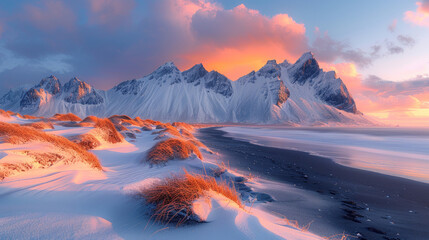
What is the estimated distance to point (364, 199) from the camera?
6391 mm

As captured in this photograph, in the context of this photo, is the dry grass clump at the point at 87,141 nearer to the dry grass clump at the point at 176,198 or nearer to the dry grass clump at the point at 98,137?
the dry grass clump at the point at 98,137

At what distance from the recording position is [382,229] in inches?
180

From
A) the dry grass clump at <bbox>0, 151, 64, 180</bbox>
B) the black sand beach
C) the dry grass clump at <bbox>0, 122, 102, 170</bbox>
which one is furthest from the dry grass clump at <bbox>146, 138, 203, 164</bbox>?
the black sand beach

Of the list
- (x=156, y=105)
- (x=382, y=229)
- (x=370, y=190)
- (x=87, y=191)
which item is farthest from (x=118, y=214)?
(x=156, y=105)

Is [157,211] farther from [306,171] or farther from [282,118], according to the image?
[282,118]

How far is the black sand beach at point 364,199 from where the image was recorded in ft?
15.1

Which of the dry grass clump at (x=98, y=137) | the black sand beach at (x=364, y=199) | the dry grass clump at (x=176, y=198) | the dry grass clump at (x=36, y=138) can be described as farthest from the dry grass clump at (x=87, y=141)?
the black sand beach at (x=364, y=199)

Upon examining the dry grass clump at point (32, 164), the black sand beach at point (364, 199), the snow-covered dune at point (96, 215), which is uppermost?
the dry grass clump at point (32, 164)

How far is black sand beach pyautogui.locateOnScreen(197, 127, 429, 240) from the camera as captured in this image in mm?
4590

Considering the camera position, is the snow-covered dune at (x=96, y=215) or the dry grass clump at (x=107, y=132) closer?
the snow-covered dune at (x=96, y=215)

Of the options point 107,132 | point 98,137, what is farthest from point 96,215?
point 107,132

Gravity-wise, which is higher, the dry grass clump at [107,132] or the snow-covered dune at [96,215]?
the dry grass clump at [107,132]

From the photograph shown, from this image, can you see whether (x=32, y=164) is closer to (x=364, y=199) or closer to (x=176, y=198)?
(x=176, y=198)

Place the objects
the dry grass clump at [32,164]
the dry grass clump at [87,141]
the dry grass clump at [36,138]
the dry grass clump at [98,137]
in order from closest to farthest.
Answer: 1. the dry grass clump at [32,164]
2. the dry grass clump at [36,138]
3. the dry grass clump at [87,141]
4. the dry grass clump at [98,137]
